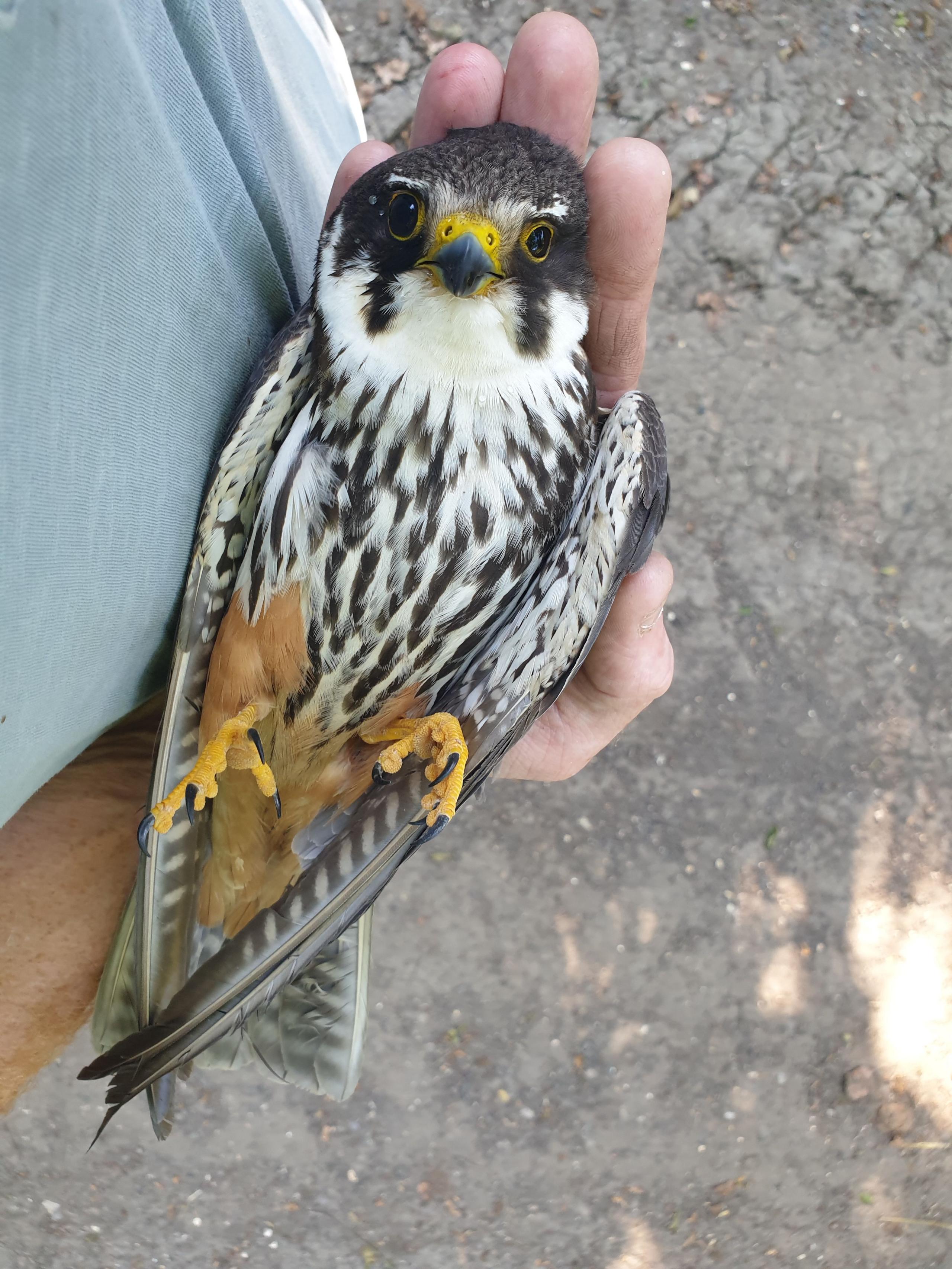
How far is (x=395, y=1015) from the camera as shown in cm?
385

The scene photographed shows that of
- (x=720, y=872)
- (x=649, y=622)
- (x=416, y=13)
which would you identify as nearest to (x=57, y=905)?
(x=649, y=622)

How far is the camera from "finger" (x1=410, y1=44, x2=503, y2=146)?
2.48 m

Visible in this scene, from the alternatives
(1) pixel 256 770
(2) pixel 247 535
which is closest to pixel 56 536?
(2) pixel 247 535

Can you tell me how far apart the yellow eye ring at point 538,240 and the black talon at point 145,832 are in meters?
1.57

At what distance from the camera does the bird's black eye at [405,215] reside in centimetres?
200

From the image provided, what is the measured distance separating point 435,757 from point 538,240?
1255mm

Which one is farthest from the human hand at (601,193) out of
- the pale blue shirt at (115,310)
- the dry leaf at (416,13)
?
the dry leaf at (416,13)

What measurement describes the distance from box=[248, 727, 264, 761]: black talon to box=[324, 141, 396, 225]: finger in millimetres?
1352

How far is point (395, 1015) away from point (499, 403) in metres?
2.75

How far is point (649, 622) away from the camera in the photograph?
2.43 metres

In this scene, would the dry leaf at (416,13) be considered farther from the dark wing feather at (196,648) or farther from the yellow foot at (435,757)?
the yellow foot at (435,757)

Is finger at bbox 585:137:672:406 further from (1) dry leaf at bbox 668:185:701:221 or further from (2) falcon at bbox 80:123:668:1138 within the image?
(1) dry leaf at bbox 668:185:701:221

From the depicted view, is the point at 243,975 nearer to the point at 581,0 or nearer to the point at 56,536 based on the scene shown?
the point at 56,536

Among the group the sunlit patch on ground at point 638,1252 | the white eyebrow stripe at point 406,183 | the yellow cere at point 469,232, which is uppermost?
the white eyebrow stripe at point 406,183
